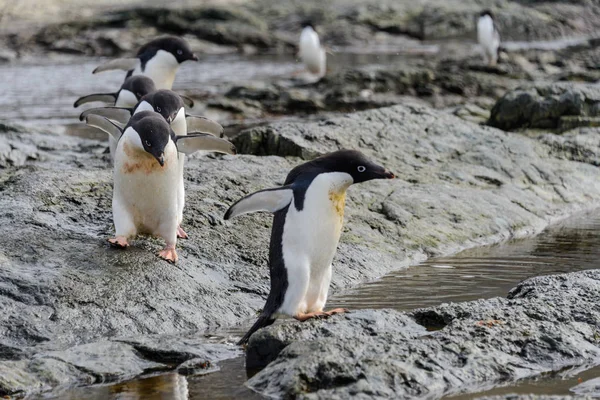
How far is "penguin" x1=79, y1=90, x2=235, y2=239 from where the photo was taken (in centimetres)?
800

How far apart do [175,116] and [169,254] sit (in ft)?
4.99

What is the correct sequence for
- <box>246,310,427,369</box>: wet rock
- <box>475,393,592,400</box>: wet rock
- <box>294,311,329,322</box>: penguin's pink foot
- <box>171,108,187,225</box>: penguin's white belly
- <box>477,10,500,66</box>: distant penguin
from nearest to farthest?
<box>475,393,592,400</box>: wet rock → <box>246,310,427,369</box>: wet rock → <box>294,311,329,322</box>: penguin's pink foot → <box>171,108,187,225</box>: penguin's white belly → <box>477,10,500,66</box>: distant penguin

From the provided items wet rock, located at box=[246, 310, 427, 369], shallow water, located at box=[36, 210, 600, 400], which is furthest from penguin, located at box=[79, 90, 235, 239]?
wet rock, located at box=[246, 310, 427, 369]

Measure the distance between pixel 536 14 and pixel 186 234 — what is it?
3153 centimetres

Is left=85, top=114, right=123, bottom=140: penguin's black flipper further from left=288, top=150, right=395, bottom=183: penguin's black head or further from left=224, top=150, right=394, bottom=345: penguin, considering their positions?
left=288, top=150, right=395, bottom=183: penguin's black head

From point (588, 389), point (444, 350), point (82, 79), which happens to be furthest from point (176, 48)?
point (82, 79)

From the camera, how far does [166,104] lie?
27.6 feet

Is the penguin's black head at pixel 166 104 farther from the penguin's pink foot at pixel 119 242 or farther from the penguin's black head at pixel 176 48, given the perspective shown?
the penguin's black head at pixel 176 48

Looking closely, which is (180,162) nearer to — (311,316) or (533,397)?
(311,316)

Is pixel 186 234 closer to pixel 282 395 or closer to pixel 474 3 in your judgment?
pixel 282 395

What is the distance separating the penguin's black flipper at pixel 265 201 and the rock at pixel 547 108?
26.7 feet

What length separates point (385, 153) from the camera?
10773 millimetres

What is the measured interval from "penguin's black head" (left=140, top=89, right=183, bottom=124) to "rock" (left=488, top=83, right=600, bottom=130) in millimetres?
6680

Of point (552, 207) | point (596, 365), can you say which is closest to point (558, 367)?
point (596, 365)
